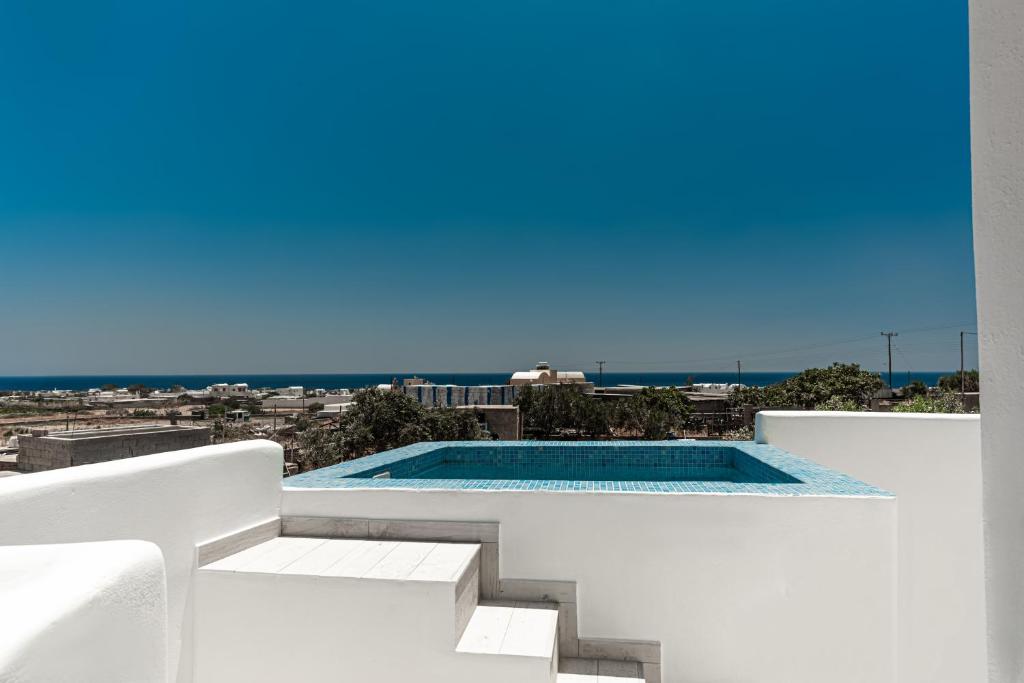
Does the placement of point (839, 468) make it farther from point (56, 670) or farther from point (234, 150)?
point (234, 150)

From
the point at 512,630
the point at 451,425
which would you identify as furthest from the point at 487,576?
the point at 451,425

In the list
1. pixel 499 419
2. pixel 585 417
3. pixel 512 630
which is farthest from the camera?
pixel 585 417

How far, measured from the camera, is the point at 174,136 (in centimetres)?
2373

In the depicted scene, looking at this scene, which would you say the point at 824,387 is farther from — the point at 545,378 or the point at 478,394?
the point at 545,378

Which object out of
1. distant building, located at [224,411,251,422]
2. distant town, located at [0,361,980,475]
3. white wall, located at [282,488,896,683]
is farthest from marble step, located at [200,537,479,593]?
distant building, located at [224,411,251,422]

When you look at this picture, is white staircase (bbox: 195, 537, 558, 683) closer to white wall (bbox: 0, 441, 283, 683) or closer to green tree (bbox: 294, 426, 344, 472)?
white wall (bbox: 0, 441, 283, 683)

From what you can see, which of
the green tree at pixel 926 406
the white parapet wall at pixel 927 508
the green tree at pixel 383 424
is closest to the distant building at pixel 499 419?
the green tree at pixel 383 424

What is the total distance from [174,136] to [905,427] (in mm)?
28937

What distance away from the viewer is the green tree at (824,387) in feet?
55.8

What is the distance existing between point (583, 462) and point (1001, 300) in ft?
Result: 16.0

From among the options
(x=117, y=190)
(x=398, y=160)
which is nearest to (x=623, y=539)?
(x=398, y=160)

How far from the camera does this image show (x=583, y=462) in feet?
19.0

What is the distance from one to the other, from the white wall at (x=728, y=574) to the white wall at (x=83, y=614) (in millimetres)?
2232

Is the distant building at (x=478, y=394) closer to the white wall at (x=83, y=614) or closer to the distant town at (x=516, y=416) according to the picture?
the distant town at (x=516, y=416)
